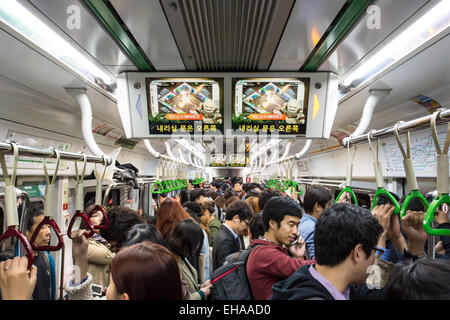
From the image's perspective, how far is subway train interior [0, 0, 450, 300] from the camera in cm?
198

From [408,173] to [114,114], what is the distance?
14.2 ft

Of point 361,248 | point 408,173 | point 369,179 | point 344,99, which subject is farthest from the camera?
point 369,179

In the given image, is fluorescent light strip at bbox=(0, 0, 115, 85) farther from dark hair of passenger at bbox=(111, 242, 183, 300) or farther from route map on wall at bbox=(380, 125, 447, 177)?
route map on wall at bbox=(380, 125, 447, 177)

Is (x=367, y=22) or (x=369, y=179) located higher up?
(x=367, y=22)

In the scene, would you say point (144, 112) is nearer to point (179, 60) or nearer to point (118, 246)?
point (179, 60)

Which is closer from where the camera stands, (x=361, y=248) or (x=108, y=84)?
(x=361, y=248)

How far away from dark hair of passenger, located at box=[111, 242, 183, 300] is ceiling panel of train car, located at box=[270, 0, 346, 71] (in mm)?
1868

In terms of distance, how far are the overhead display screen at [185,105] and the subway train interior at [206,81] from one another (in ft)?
0.04

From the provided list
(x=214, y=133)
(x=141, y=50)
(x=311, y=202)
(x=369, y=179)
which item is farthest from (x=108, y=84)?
(x=369, y=179)

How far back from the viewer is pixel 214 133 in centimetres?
355

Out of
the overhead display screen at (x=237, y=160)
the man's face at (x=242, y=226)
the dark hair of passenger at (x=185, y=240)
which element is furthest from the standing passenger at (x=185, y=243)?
the overhead display screen at (x=237, y=160)

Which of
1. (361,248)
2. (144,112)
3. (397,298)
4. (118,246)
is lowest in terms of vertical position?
(118,246)

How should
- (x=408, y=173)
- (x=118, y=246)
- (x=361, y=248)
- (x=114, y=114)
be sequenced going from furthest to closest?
(x=114, y=114)
(x=118, y=246)
(x=408, y=173)
(x=361, y=248)

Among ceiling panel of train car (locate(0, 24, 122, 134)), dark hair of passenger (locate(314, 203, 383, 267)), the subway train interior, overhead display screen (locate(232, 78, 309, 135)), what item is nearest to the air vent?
the subway train interior
